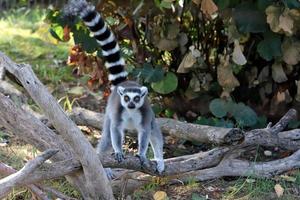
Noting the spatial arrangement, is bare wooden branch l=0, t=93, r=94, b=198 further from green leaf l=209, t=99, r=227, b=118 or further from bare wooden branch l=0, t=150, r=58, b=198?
green leaf l=209, t=99, r=227, b=118

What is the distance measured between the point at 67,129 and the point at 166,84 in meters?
1.81

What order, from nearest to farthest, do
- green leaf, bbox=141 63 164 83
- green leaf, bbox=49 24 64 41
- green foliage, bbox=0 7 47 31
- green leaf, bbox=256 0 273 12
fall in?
green leaf, bbox=256 0 273 12, green leaf, bbox=141 63 164 83, green leaf, bbox=49 24 64 41, green foliage, bbox=0 7 47 31

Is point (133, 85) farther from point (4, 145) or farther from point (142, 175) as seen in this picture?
point (4, 145)

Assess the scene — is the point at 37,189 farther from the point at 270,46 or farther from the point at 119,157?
the point at 270,46

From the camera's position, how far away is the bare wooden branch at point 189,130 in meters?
4.29

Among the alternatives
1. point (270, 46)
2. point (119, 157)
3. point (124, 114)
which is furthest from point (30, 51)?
point (119, 157)

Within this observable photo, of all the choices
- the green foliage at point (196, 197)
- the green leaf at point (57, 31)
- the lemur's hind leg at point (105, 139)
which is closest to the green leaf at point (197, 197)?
the green foliage at point (196, 197)

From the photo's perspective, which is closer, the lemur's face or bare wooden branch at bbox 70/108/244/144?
bare wooden branch at bbox 70/108/244/144

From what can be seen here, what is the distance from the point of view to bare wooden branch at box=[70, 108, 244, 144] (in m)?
4.29

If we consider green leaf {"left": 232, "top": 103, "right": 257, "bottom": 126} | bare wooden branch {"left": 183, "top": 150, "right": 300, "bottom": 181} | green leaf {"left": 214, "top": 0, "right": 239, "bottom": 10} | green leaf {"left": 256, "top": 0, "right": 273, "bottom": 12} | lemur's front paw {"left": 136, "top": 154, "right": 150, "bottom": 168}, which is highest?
green leaf {"left": 214, "top": 0, "right": 239, "bottom": 10}

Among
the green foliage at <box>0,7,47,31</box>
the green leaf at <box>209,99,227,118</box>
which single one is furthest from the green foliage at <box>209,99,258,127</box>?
the green foliage at <box>0,7,47,31</box>

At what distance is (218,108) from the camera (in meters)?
5.33

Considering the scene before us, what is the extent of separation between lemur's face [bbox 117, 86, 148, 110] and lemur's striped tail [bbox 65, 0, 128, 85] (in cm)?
44

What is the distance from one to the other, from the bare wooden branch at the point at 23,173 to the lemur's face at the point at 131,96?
3.25 ft
